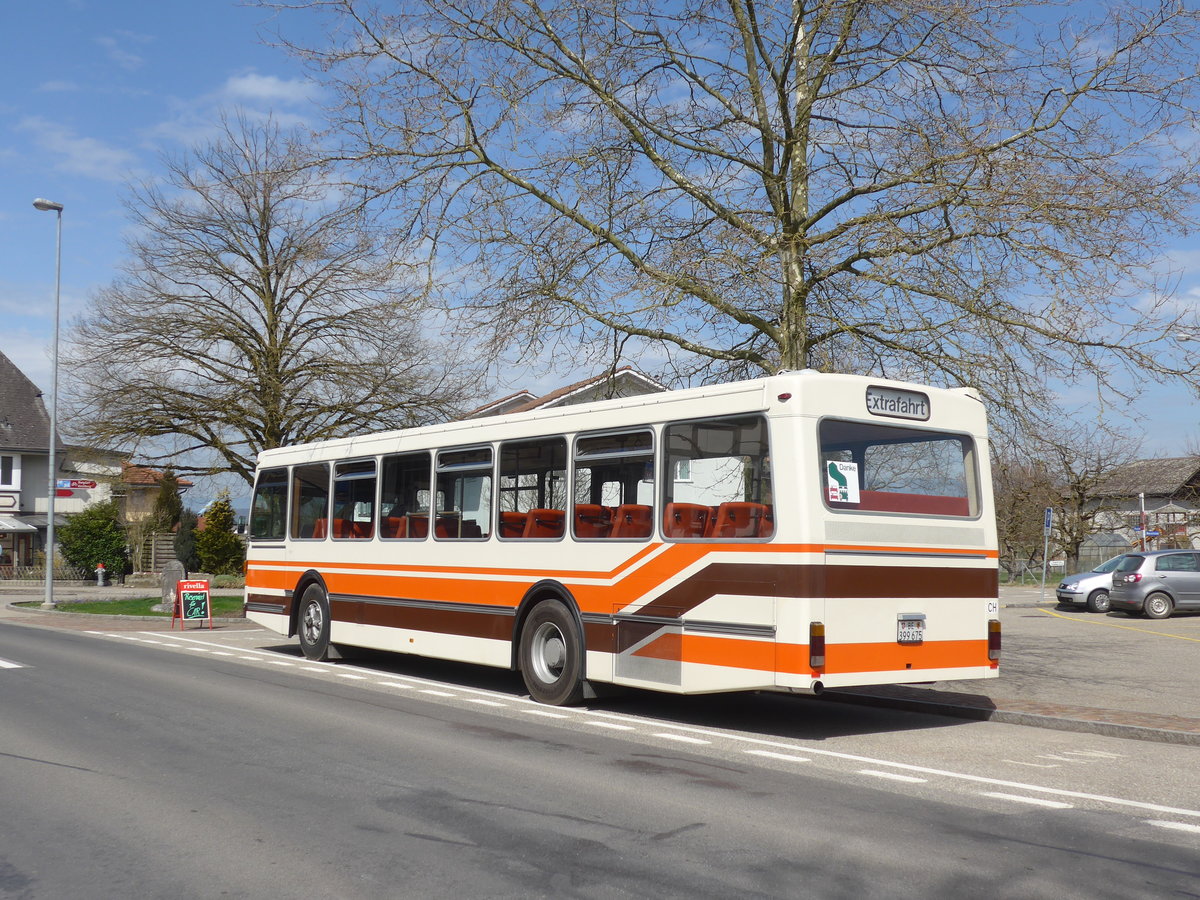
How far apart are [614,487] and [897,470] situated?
102 inches

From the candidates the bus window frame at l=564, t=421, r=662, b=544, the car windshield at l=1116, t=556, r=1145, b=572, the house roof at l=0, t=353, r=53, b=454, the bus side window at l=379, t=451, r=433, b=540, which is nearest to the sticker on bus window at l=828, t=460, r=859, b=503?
the bus window frame at l=564, t=421, r=662, b=544

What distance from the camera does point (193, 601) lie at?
24.7 meters

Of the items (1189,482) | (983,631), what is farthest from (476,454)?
(1189,482)

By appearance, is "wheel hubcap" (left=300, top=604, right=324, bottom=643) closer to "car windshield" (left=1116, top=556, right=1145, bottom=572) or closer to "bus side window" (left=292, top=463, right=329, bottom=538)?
"bus side window" (left=292, top=463, right=329, bottom=538)

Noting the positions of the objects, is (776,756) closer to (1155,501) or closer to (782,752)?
(782,752)

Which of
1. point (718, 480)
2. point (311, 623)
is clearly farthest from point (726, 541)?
point (311, 623)

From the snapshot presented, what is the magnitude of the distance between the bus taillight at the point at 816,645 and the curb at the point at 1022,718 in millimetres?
2627

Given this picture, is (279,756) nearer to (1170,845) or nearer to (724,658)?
(724,658)

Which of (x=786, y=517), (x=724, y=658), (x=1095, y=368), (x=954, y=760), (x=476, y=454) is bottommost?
(x=954, y=760)

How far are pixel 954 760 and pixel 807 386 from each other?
10.1 ft

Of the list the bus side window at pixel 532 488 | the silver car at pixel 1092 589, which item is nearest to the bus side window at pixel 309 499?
the bus side window at pixel 532 488

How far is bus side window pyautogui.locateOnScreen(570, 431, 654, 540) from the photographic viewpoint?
11.0 metres

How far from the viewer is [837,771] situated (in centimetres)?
843

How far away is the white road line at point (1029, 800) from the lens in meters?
7.23
